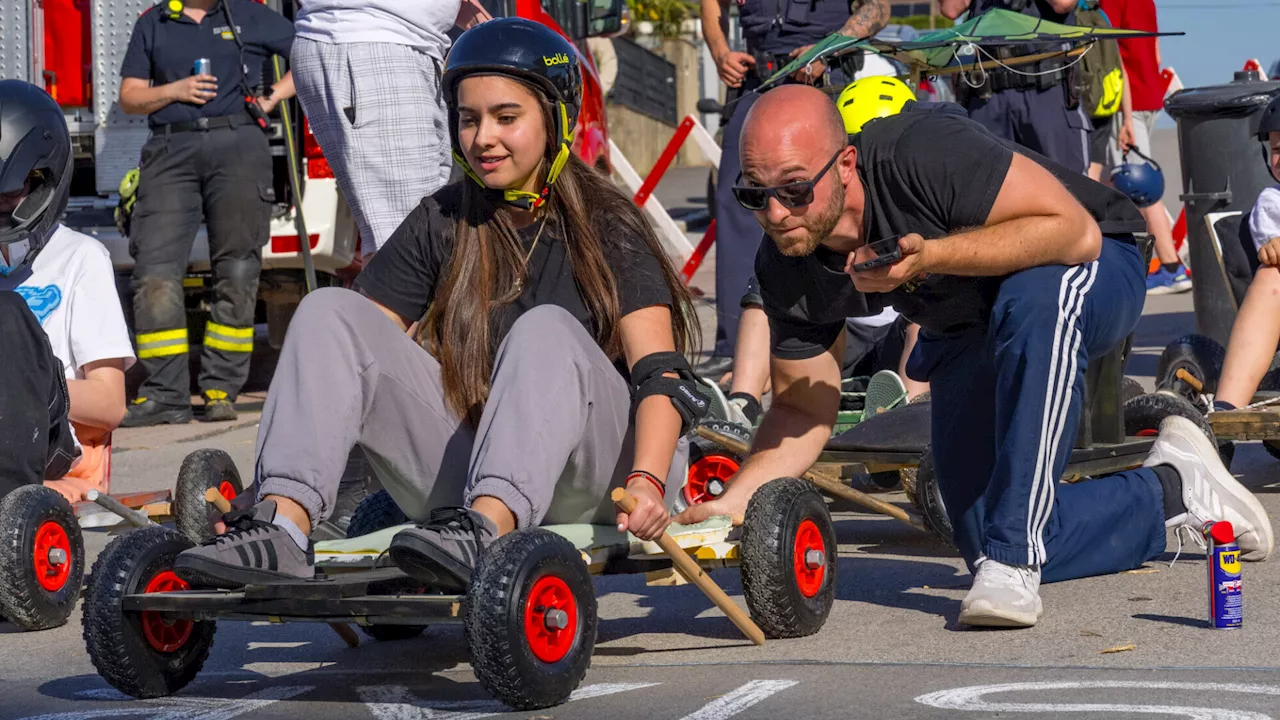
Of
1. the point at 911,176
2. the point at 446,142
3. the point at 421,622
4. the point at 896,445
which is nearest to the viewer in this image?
the point at 421,622

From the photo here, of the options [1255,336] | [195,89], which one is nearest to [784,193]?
[1255,336]

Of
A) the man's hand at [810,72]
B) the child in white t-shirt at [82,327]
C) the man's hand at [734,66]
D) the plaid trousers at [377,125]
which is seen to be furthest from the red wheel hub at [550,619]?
the man's hand at [734,66]

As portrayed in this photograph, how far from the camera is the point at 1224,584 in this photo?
385 cm

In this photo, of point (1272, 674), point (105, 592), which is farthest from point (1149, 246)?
point (105, 592)

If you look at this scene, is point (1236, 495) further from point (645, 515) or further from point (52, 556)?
point (52, 556)

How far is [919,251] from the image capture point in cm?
373

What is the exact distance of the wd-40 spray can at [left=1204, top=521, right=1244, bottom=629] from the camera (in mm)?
3840

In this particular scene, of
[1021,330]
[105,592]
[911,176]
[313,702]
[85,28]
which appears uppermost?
[85,28]

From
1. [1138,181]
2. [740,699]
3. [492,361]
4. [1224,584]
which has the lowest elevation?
[740,699]

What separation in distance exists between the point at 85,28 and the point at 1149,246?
261 inches

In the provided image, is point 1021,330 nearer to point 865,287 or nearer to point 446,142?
point 865,287

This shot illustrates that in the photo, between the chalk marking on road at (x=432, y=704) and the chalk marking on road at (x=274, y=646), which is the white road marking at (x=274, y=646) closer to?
the chalk marking on road at (x=274, y=646)

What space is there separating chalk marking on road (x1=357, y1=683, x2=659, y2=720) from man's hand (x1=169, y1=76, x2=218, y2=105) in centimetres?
521

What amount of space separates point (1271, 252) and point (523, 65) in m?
2.93
